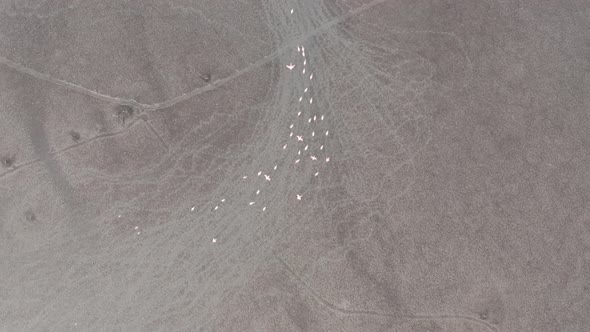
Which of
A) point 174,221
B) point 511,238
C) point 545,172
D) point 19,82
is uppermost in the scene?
A: point 19,82

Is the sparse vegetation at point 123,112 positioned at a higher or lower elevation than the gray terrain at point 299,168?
higher

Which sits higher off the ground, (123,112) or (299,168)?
(123,112)

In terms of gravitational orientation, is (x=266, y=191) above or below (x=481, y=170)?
above

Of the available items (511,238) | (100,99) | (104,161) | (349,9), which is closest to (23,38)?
(100,99)

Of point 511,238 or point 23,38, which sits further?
point 23,38

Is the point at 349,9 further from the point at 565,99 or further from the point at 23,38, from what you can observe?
the point at 23,38

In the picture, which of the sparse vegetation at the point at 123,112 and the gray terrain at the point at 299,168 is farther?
the sparse vegetation at the point at 123,112

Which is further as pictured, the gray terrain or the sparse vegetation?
the sparse vegetation
